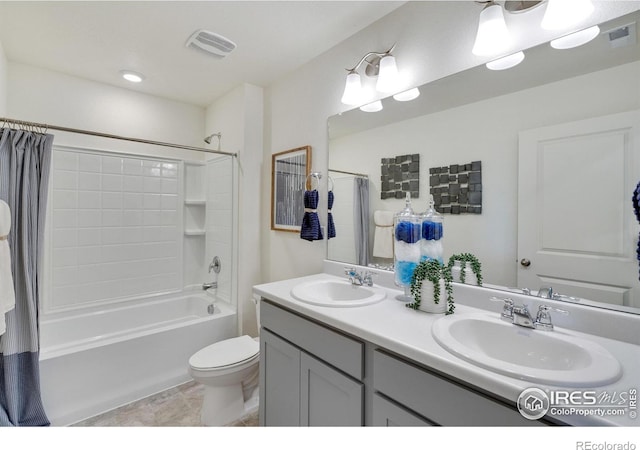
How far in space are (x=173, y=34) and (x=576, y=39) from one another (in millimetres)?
2082

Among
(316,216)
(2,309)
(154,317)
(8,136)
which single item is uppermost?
(8,136)

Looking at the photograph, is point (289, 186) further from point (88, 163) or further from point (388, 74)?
point (88, 163)

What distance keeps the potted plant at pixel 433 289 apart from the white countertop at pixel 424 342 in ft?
0.11

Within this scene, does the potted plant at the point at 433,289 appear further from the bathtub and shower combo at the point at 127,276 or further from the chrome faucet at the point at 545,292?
the bathtub and shower combo at the point at 127,276

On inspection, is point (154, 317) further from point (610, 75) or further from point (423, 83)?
point (610, 75)

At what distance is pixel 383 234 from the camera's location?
165cm

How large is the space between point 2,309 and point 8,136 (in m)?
0.96

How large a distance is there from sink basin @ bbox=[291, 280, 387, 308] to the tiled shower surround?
185cm

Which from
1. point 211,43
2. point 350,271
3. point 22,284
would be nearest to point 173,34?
point 211,43

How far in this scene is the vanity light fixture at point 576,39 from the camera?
3.31 ft

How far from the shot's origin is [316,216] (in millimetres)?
1916

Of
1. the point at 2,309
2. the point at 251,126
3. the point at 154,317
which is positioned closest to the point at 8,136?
the point at 2,309

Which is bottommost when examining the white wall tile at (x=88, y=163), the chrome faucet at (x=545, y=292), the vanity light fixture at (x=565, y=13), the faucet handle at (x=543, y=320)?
the faucet handle at (x=543, y=320)

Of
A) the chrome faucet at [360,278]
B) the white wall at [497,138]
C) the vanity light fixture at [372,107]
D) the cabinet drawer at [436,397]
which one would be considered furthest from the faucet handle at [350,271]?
the vanity light fixture at [372,107]
